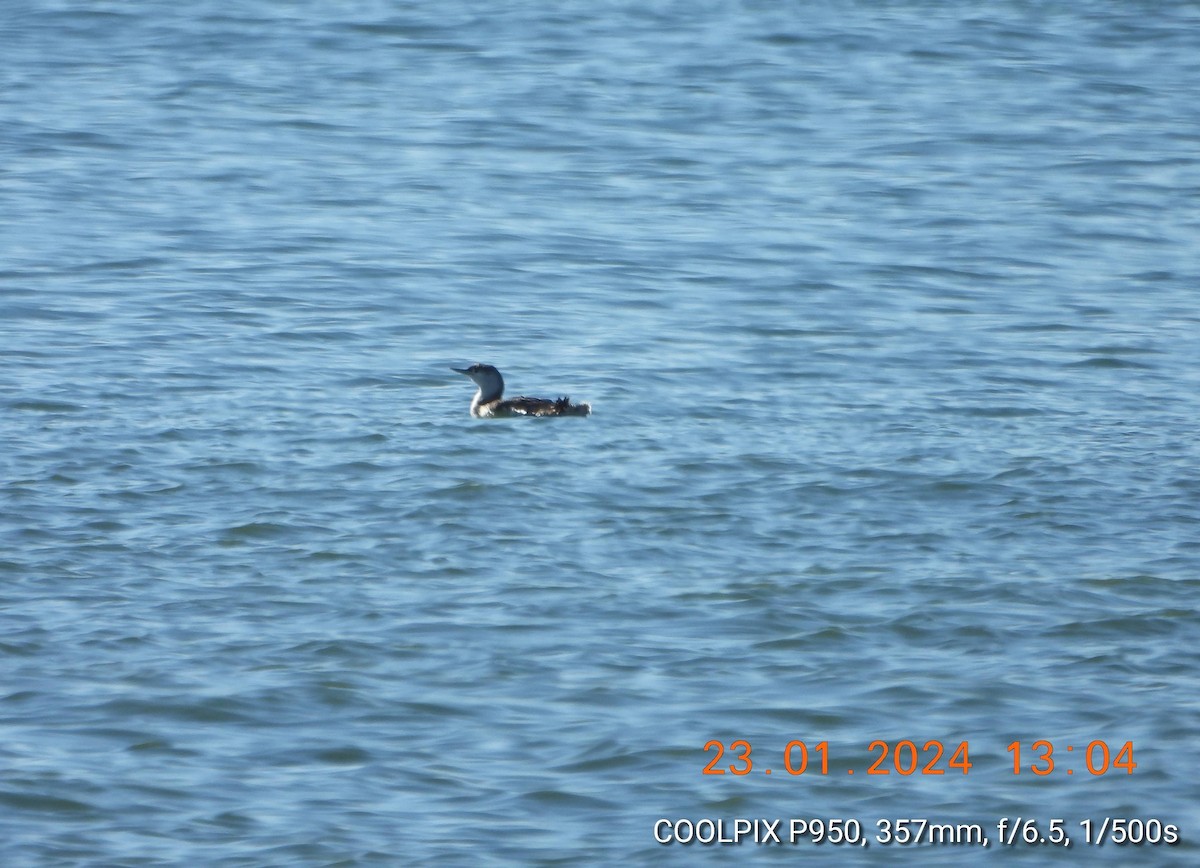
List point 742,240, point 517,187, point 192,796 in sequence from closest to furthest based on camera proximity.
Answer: point 192,796
point 742,240
point 517,187

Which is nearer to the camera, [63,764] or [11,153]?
[63,764]

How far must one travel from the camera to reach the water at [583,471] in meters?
7.14

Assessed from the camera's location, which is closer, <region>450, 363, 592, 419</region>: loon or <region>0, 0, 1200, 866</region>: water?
<region>0, 0, 1200, 866</region>: water

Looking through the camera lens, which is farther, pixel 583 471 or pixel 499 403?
pixel 499 403

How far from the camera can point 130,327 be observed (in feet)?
45.4

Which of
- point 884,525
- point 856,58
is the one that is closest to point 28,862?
point 884,525

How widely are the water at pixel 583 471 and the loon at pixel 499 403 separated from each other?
0.48ft

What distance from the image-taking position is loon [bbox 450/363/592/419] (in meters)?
11.8

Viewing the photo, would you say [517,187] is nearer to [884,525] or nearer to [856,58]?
[856,58]

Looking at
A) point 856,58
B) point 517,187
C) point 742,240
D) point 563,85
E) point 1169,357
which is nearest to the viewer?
point 1169,357

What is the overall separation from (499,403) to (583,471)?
1452 mm

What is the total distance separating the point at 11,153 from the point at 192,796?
1428 cm

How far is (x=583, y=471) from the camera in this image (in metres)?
10.8

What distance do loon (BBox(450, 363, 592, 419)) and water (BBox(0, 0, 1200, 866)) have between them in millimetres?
145
